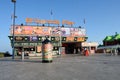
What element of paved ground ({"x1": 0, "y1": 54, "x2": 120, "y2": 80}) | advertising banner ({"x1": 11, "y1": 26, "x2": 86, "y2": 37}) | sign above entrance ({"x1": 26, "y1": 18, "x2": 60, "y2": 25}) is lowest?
paved ground ({"x1": 0, "y1": 54, "x2": 120, "y2": 80})

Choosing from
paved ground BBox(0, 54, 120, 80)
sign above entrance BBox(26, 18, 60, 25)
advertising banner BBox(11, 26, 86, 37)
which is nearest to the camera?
paved ground BBox(0, 54, 120, 80)

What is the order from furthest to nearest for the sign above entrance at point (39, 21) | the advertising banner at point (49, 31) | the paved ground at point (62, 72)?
the sign above entrance at point (39, 21)
the advertising banner at point (49, 31)
the paved ground at point (62, 72)

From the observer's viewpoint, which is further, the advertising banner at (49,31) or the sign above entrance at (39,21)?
the sign above entrance at (39,21)

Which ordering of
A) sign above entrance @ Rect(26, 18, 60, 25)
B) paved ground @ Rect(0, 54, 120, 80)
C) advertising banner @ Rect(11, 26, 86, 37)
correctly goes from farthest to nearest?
1. sign above entrance @ Rect(26, 18, 60, 25)
2. advertising banner @ Rect(11, 26, 86, 37)
3. paved ground @ Rect(0, 54, 120, 80)

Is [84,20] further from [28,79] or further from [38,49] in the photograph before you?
[28,79]

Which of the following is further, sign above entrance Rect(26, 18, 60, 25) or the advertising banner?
sign above entrance Rect(26, 18, 60, 25)

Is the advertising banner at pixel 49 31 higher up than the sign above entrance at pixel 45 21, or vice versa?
the sign above entrance at pixel 45 21

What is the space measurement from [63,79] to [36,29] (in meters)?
56.9

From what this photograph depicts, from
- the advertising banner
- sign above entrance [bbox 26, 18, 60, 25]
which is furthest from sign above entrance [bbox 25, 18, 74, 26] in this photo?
the advertising banner

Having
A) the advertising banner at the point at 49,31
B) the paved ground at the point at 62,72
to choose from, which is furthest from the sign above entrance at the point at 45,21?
the paved ground at the point at 62,72

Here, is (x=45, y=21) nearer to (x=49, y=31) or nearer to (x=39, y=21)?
(x=39, y=21)

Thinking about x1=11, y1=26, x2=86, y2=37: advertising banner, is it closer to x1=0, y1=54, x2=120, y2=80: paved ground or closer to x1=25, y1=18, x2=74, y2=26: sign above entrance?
x1=25, y1=18, x2=74, y2=26: sign above entrance

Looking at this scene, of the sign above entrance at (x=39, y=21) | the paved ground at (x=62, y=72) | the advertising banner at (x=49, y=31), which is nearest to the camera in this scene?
the paved ground at (x=62, y=72)

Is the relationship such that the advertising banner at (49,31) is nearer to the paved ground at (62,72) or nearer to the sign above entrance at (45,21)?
the sign above entrance at (45,21)
